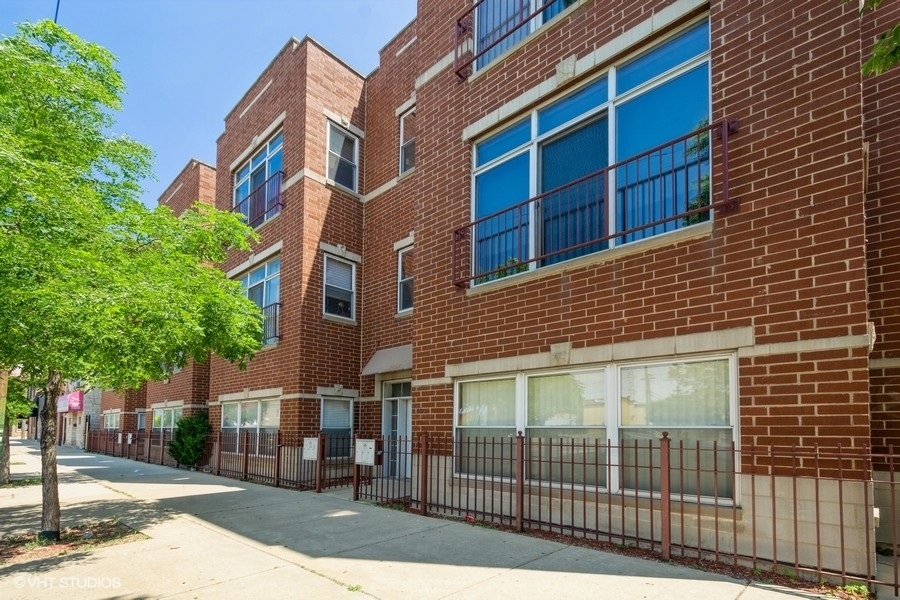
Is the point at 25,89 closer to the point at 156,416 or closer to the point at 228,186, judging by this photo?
Answer: the point at 228,186

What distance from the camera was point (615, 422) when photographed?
6648mm

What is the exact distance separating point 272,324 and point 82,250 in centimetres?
790

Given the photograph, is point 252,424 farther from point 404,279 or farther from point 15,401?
point 15,401

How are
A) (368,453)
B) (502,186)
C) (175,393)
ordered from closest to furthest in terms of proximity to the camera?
1. (502,186)
2. (368,453)
3. (175,393)

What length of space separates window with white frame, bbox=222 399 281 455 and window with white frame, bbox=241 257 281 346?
5.72 ft

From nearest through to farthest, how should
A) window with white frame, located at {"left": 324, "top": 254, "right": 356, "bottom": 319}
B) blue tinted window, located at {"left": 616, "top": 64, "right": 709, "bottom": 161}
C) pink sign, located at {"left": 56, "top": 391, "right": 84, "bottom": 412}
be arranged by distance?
blue tinted window, located at {"left": 616, "top": 64, "right": 709, "bottom": 161}
window with white frame, located at {"left": 324, "top": 254, "right": 356, "bottom": 319}
pink sign, located at {"left": 56, "top": 391, "right": 84, "bottom": 412}

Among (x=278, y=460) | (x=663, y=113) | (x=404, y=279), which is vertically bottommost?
(x=278, y=460)

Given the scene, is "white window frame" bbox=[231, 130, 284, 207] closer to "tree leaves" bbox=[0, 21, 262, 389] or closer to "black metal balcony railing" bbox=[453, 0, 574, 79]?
"tree leaves" bbox=[0, 21, 262, 389]

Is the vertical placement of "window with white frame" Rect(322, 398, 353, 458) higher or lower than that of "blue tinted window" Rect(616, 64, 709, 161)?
lower

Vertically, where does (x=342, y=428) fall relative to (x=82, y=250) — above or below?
below

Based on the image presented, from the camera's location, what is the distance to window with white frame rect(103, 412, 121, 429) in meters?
26.7

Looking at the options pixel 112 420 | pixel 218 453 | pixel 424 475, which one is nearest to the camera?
pixel 424 475

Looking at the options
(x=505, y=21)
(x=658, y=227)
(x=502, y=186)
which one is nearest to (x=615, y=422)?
(x=658, y=227)

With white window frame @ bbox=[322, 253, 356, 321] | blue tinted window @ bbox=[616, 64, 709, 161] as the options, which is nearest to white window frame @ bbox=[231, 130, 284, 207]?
white window frame @ bbox=[322, 253, 356, 321]
